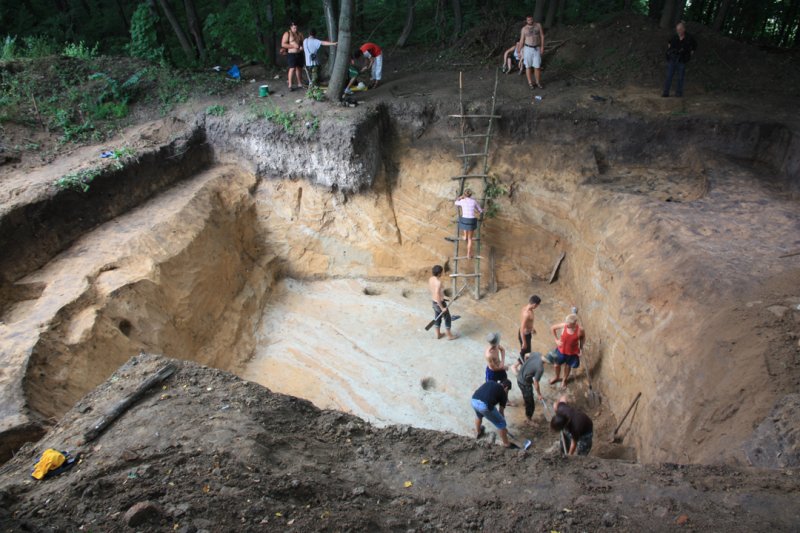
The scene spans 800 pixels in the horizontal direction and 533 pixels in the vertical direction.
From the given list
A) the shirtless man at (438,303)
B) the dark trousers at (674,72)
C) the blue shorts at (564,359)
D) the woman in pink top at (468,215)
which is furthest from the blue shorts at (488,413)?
the dark trousers at (674,72)

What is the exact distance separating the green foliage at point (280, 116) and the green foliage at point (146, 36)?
12.4ft

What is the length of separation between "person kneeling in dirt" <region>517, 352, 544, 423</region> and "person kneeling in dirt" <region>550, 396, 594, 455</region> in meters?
1.24

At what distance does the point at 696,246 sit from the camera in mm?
7293

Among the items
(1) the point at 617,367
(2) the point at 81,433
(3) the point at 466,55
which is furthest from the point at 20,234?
(3) the point at 466,55

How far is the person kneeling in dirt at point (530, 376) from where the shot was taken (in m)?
7.51

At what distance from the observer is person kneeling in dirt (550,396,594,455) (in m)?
5.98

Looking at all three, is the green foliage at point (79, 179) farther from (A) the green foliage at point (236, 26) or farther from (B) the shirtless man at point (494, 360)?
(B) the shirtless man at point (494, 360)

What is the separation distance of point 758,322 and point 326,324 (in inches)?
278

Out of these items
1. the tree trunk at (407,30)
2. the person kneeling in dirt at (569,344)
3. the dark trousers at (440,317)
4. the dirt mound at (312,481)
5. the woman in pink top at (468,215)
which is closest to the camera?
the dirt mound at (312,481)

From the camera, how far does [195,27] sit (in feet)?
43.4

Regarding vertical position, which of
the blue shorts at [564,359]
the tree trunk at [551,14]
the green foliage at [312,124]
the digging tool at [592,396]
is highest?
the tree trunk at [551,14]

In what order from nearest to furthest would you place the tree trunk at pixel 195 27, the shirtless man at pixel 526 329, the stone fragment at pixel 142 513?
the stone fragment at pixel 142 513 < the shirtless man at pixel 526 329 < the tree trunk at pixel 195 27

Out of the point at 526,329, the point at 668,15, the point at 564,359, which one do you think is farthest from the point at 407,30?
the point at 564,359

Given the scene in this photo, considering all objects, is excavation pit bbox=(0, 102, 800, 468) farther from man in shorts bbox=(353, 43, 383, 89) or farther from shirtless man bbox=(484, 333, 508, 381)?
man in shorts bbox=(353, 43, 383, 89)
